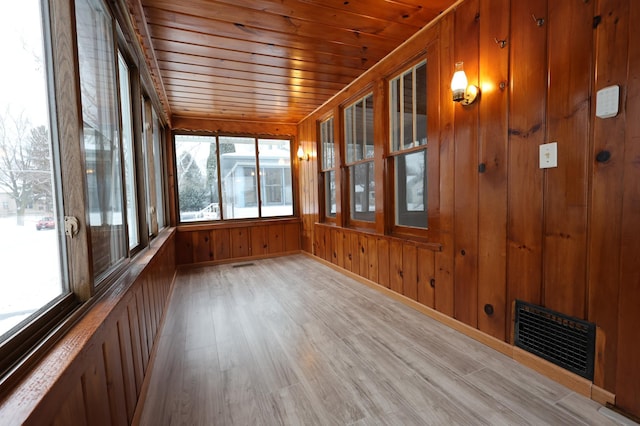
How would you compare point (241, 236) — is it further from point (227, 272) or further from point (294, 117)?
point (294, 117)

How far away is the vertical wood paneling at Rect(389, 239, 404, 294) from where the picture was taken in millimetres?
3012

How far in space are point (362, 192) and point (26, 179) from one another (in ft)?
10.7

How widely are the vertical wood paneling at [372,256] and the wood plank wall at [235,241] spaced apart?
2356 millimetres

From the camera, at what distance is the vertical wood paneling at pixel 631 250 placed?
1.37 meters

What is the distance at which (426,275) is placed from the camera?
268 centimetres

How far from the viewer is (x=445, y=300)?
2.49 meters

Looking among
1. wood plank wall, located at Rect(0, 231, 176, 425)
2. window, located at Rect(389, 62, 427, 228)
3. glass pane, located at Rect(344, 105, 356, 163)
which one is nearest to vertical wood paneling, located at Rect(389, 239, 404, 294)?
window, located at Rect(389, 62, 427, 228)

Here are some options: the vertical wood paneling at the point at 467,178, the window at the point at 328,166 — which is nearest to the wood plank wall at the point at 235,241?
the window at the point at 328,166

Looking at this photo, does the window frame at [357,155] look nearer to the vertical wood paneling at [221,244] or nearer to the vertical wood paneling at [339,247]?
the vertical wood paneling at [339,247]

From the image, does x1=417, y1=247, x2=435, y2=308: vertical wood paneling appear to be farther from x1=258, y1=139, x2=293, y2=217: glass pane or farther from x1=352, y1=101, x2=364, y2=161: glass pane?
x1=258, y1=139, x2=293, y2=217: glass pane

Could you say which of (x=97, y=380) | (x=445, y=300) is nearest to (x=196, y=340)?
(x=97, y=380)

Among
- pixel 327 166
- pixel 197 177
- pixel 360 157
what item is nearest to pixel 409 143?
pixel 360 157

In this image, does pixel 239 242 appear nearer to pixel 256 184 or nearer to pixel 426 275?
pixel 256 184

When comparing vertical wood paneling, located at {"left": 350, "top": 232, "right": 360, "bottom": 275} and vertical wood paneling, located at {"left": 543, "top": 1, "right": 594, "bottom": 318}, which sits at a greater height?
vertical wood paneling, located at {"left": 543, "top": 1, "right": 594, "bottom": 318}
